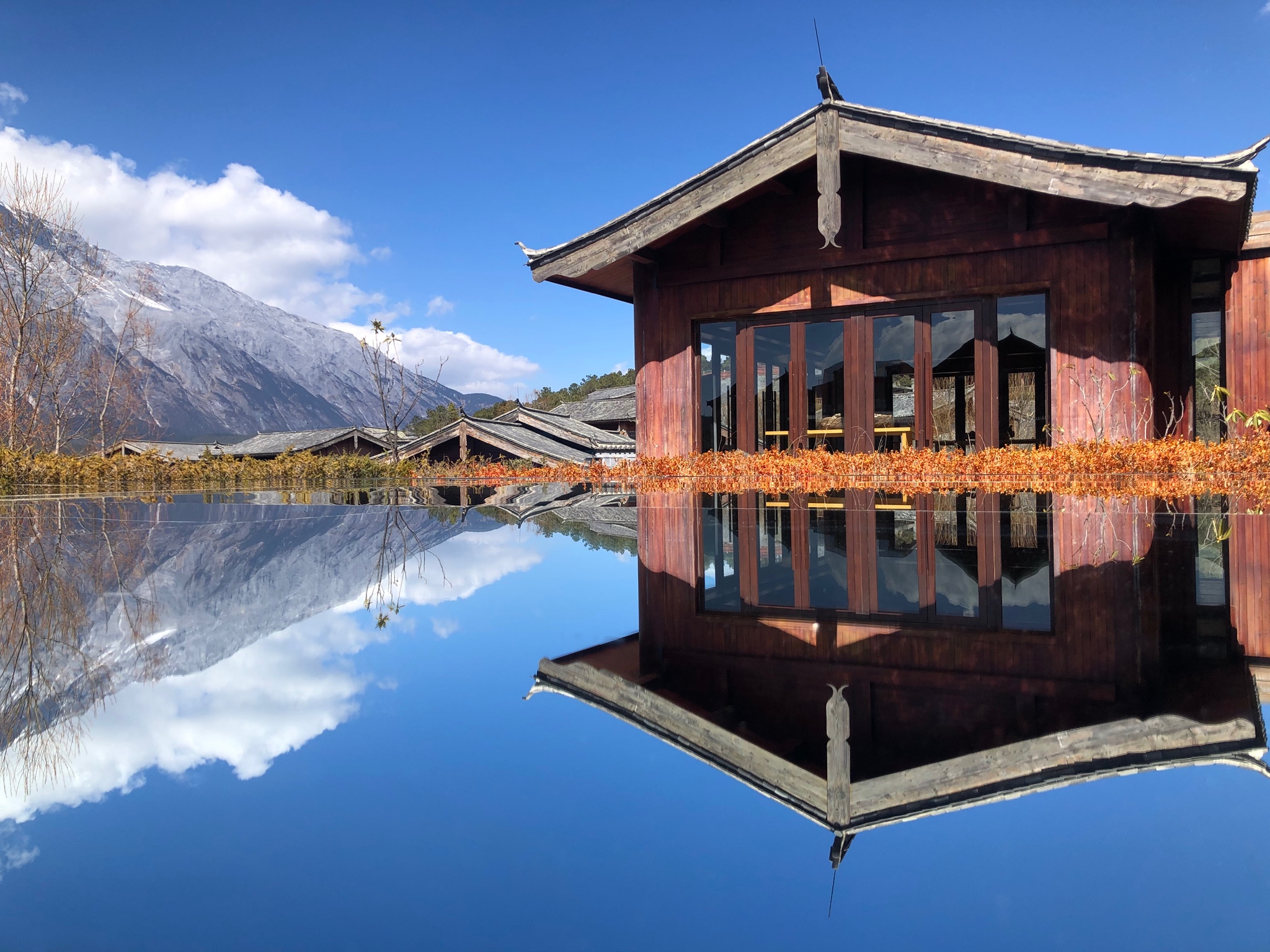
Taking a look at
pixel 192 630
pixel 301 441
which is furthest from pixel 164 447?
pixel 192 630

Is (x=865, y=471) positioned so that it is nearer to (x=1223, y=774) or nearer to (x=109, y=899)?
(x=1223, y=774)

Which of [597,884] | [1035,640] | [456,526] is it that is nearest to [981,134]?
[456,526]

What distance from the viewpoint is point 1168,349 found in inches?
545

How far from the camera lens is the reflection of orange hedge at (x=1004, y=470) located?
8695 millimetres

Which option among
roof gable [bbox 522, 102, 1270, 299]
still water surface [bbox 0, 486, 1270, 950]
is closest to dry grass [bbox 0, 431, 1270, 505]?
roof gable [bbox 522, 102, 1270, 299]

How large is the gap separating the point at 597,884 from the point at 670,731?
18.9 inches

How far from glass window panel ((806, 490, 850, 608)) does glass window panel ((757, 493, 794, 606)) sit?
0.09m

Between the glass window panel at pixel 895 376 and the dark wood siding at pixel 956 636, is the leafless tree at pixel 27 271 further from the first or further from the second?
the dark wood siding at pixel 956 636

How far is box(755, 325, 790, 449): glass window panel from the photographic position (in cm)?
1338

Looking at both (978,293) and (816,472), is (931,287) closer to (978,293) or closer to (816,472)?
(978,293)

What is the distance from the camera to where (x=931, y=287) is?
12.0m

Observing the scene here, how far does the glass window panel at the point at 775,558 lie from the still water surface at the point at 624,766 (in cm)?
5

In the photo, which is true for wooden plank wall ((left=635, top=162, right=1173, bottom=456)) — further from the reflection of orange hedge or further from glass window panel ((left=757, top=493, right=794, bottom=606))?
glass window panel ((left=757, top=493, right=794, bottom=606))

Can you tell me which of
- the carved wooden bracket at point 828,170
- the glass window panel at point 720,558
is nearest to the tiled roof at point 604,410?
the carved wooden bracket at point 828,170
